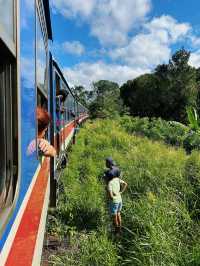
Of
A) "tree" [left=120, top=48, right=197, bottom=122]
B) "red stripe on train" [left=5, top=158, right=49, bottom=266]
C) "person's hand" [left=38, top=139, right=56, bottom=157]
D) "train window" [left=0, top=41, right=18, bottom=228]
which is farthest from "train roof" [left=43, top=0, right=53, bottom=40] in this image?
"tree" [left=120, top=48, right=197, bottom=122]

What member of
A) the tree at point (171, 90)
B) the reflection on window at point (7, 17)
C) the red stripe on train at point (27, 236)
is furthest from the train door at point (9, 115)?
the tree at point (171, 90)

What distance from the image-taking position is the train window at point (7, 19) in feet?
5.50

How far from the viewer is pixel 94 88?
255 ft

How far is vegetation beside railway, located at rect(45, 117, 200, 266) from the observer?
5129mm

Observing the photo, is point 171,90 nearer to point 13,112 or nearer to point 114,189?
point 114,189

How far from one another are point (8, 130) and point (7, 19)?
1.74ft

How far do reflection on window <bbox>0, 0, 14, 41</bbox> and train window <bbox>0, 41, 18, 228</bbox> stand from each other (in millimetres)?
104

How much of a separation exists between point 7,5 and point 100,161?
463 inches

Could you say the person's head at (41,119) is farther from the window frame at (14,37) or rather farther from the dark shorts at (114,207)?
the dark shorts at (114,207)

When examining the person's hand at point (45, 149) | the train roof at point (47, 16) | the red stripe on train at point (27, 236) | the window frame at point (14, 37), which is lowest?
the red stripe on train at point (27, 236)


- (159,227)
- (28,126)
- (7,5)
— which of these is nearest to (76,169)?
(159,227)

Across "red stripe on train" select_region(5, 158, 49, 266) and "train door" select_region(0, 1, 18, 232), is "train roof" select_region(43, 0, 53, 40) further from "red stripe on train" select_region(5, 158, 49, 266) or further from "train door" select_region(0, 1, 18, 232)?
A: "train door" select_region(0, 1, 18, 232)

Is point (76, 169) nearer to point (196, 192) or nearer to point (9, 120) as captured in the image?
point (196, 192)

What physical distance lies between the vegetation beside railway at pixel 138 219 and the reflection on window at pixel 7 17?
3486 mm
